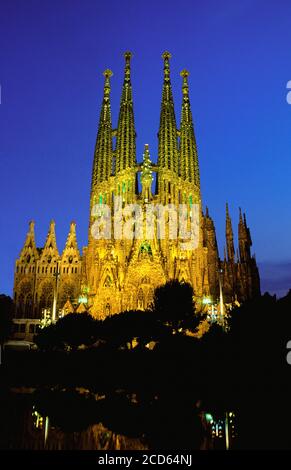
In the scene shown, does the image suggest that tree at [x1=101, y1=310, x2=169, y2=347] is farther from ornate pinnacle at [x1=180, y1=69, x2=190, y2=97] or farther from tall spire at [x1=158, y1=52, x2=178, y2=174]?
ornate pinnacle at [x1=180, y1=69, x2=190, y2=97]

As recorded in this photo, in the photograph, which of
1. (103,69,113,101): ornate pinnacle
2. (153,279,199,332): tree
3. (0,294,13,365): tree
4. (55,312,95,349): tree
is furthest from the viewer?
(103,69,113,101): ornate pinnacle

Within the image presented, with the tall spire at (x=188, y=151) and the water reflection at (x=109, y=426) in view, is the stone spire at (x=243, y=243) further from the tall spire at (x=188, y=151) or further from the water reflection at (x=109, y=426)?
the water reflection at (x=109, y=426)

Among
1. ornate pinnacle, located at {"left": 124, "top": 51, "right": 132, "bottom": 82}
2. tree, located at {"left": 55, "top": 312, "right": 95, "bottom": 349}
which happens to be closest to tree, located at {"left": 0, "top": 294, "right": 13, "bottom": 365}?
tree, located at {"left": 55, "top": 312, "right": 95, "bottom": 349}

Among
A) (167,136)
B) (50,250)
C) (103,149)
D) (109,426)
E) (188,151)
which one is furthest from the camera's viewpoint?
(188,151)

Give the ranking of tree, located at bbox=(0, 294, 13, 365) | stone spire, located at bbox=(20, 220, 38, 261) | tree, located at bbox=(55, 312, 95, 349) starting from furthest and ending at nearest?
stone spire, located at bbox=(20, 220, 38, 261) < tree, located at bbox=(0, 294, 13, 365) < tree, located at bbox=(55, 312, 95, 349)

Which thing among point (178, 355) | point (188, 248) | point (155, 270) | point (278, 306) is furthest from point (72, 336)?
point (188, 248)

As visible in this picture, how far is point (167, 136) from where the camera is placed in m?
66.1

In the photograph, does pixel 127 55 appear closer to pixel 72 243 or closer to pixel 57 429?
pixel 72 243

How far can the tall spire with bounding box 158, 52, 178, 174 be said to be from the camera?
212ft

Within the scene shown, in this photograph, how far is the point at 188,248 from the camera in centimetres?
5947

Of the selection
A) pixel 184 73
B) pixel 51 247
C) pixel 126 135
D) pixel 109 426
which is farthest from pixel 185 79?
pixel 109 426

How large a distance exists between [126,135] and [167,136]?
7.15m

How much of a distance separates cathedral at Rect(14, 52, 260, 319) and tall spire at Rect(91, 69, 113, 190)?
17 centimetres

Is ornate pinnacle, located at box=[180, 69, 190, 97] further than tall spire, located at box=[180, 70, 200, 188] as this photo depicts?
Yes
